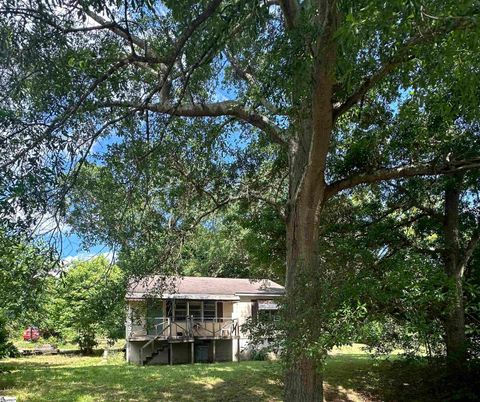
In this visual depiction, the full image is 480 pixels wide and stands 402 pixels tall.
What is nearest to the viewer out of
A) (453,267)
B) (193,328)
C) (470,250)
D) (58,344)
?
(453,267)

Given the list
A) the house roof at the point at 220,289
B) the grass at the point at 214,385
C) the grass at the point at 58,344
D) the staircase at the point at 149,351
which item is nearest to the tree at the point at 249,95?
the grass at the point at 214,385

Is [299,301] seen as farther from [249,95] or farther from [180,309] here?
[180,309]

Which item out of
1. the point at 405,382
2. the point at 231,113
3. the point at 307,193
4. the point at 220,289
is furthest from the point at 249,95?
the point at 220,289

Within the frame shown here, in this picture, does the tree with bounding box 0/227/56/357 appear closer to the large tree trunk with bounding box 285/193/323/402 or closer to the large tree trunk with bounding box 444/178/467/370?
the large tree trunk with bounding box 285/193/323/402

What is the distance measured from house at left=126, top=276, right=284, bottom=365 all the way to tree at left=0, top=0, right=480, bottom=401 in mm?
10099

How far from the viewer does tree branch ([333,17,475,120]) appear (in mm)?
3930

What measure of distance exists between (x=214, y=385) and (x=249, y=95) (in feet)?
26.3

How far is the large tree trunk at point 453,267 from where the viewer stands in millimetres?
9695

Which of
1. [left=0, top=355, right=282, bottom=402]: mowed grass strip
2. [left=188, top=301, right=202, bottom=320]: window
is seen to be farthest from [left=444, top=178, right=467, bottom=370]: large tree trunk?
[left=188, top=301, right=202, bottom=320]: window

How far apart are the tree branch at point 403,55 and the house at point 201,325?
1226cm

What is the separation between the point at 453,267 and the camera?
10.2 meters

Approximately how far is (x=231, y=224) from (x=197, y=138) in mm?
4299

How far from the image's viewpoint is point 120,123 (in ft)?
19.5

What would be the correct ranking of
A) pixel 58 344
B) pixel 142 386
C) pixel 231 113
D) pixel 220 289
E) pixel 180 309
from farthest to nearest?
pixel 58 344, pixel 220 289, pixel 180 309, pixel 142 386, pixel 231 113
